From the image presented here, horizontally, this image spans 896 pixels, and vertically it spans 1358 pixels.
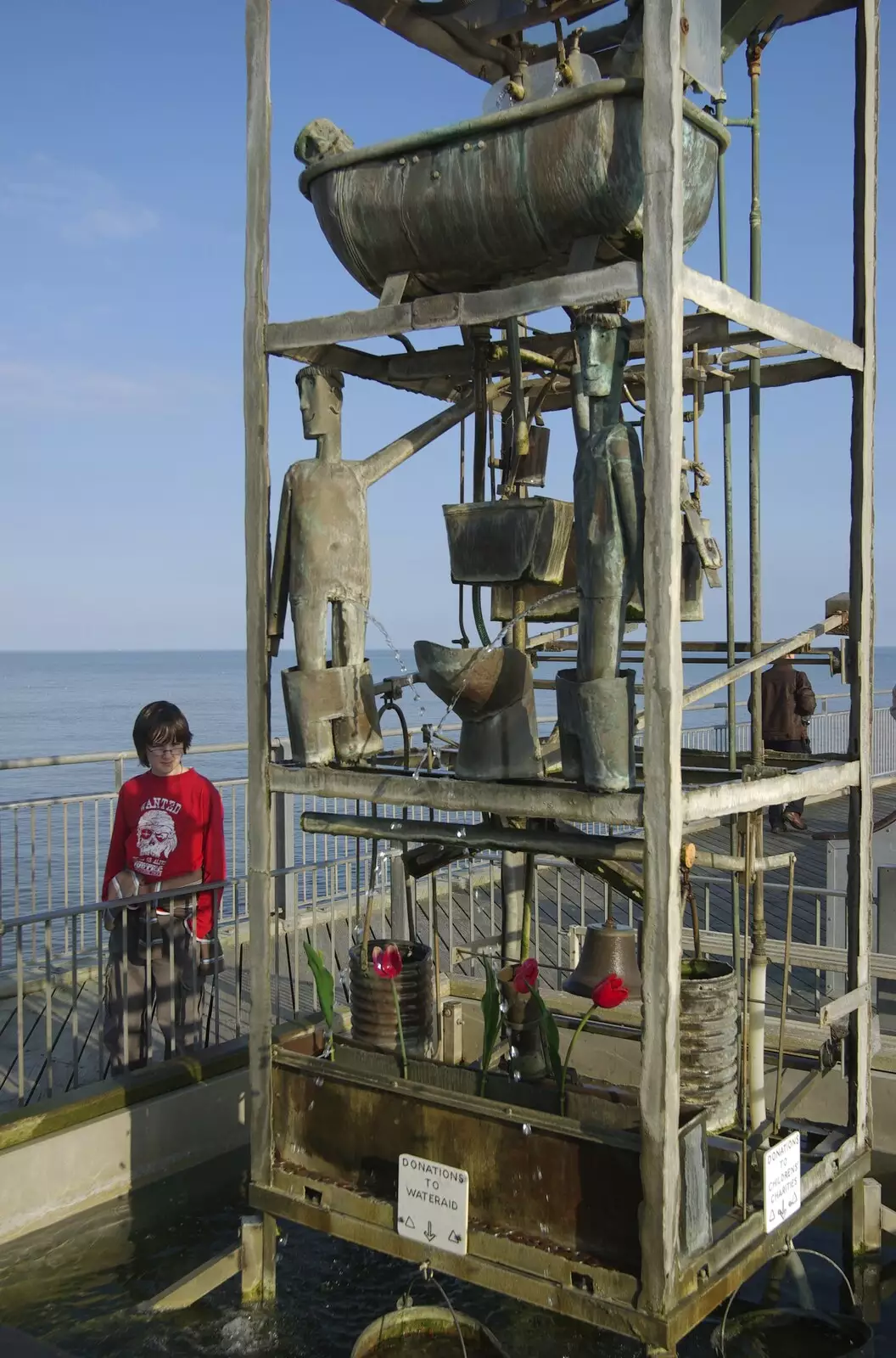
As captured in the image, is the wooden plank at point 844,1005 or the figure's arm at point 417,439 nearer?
the wooden plank at point 844,1005

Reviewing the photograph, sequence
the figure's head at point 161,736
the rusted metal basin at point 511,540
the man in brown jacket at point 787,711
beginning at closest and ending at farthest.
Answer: the rusted metal basin at point 511,540
the figure's head at point 161,736
the man in brown jacket at point 787,711

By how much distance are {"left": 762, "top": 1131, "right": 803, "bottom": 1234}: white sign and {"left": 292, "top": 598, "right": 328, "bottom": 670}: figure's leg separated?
2.16m

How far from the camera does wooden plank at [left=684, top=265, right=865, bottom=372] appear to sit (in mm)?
3641

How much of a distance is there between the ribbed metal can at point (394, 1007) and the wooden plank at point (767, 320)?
8.40 feet

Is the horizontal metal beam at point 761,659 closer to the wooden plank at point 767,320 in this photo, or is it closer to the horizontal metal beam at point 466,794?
the horizontal metal beam at point 466,794

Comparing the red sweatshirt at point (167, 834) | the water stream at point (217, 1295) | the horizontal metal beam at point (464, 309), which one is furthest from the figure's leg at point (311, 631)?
the water stream at point (217, 1295)

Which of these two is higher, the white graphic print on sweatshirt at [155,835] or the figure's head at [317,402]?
the figure's head at [317,402]

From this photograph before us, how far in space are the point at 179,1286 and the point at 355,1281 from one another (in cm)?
71

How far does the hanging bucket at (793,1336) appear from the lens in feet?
13.9

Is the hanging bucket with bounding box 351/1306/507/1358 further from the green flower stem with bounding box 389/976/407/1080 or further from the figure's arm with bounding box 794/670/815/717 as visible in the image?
the figure's arm with bounding box 794/670/815/717

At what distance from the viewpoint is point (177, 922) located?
5.96 m

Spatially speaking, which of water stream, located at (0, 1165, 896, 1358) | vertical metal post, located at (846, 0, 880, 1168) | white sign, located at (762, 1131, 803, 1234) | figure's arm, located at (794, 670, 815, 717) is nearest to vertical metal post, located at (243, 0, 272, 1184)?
water stream, located at (0, 1165, 896, 1358)

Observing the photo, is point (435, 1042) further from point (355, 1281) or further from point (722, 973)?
point (722, 973)

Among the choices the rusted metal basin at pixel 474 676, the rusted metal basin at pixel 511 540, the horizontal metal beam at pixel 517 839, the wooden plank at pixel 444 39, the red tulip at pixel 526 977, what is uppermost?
the wooden plank at pixel 444 39
